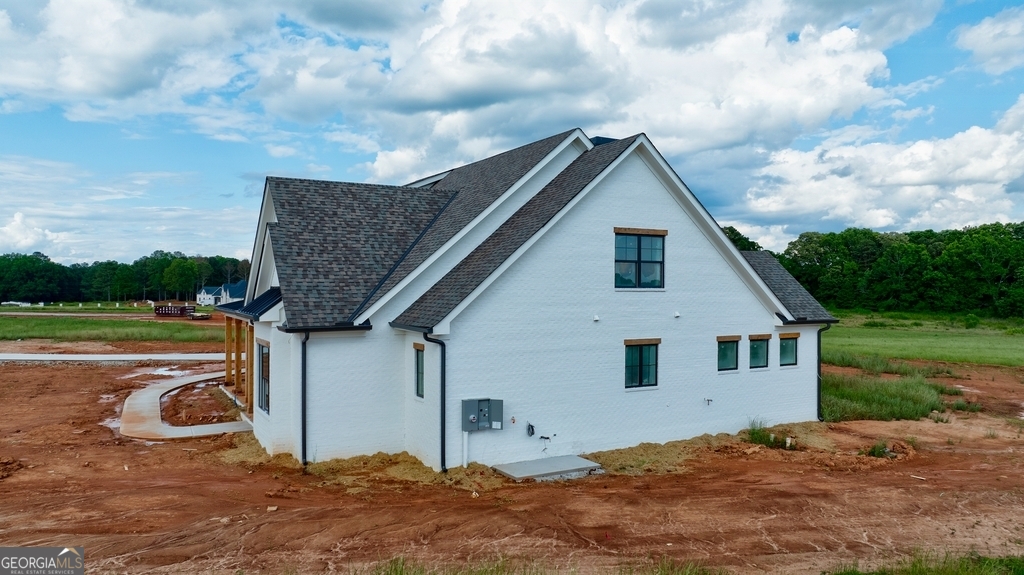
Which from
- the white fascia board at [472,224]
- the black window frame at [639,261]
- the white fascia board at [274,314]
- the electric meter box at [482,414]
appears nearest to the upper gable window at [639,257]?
the black window frame at [639,261]

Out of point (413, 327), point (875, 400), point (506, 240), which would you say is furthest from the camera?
point (875, 400)

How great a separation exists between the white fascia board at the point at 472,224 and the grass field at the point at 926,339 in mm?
26250

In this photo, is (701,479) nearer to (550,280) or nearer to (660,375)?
(660,375)

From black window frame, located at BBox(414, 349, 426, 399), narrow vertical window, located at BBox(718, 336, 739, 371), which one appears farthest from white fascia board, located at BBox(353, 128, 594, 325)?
narrow vertical window, located at BBox(718, 336, 739, 371)

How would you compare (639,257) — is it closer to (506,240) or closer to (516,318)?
(506,240)

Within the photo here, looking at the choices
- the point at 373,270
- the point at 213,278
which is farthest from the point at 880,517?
the point at 213,278

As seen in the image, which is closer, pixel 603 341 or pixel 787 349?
pixel 603 341

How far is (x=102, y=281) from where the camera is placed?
12962 cm

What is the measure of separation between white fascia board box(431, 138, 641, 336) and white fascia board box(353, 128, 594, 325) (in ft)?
6.49

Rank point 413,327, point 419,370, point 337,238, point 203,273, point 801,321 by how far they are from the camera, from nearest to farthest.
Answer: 1. point 413,327
2. point 419,370
3. point 337,238
4. point 801,321
5. point 203,273

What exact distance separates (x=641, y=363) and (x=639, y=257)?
8.58 feet

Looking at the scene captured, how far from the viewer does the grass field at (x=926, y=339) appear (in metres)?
39.4

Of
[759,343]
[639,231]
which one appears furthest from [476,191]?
[759,343]

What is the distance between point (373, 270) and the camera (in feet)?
52.1
